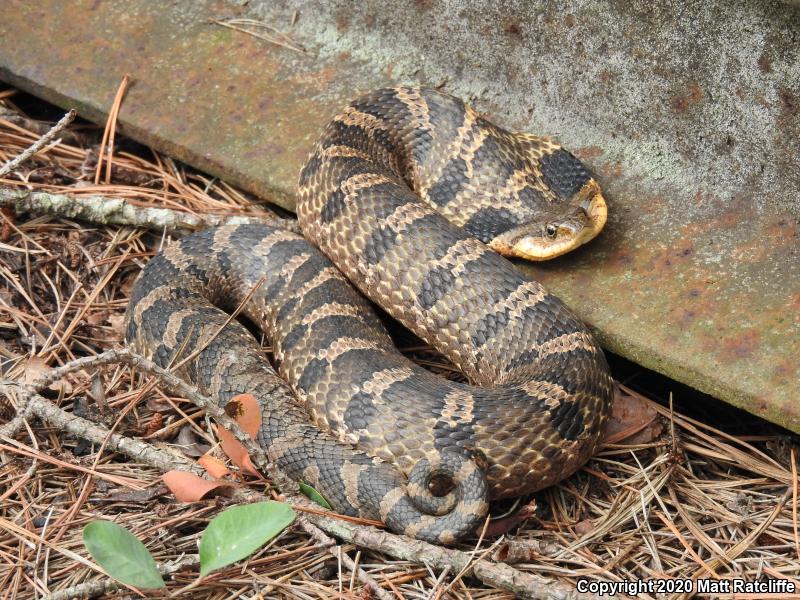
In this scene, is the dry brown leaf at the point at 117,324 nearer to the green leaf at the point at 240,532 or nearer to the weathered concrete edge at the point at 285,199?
the weathered concrete edge at the point at 285,199

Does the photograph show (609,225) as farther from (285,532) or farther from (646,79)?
(285,532)

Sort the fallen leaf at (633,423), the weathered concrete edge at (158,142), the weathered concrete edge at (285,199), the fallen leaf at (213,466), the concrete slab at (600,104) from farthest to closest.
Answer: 1. the weathered concrete edge at (158,142)
2. the fallen leaf at (633,423)
3. the concrete slab at (600,104)
4. the weathered concrete edge at (285,199)
5. the fallen leaf at (213,466)

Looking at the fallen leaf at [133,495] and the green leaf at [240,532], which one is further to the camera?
the fallen leaf at [133,495]

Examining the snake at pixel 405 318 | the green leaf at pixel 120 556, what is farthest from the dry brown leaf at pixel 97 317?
the green leaf at pixel 120 556

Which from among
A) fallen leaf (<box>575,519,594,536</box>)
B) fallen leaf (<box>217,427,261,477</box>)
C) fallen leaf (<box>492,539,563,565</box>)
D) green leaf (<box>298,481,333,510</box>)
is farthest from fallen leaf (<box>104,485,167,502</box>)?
fallen leaf (<box>575,519,594,536</box>)

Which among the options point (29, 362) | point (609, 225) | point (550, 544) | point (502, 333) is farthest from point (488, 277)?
point (29, 362)

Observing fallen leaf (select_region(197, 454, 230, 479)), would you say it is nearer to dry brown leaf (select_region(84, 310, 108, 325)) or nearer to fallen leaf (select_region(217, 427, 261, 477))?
fallen leaf (select_region(217, 427, 261, 477))

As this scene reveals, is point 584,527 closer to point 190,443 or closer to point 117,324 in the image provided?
point 190,443
